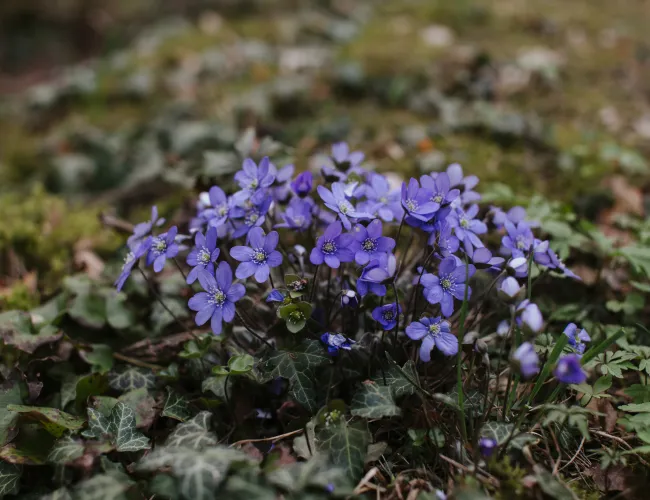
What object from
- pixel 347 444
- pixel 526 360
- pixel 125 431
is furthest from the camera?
pixel 125 431

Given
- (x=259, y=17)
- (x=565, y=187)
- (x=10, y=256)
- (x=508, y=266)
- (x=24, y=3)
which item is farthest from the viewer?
(x=24, y=3)

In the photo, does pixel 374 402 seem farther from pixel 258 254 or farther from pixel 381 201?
pixel 381 201

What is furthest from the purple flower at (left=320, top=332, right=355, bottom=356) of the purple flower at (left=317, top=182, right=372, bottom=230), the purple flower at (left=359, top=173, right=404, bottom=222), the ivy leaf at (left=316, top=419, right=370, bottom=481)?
the purple flower at (left=359, top=173, right=404, bottom=222)

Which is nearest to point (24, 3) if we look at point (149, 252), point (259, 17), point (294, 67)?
point (259, 17)

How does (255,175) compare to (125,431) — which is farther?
(255,175)

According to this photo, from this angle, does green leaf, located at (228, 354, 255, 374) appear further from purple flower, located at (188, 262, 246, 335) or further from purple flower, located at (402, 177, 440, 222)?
purple flower, located at (402, 177, 440, 222)

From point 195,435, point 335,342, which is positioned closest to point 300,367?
point 335,342

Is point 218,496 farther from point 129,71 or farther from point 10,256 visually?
point 129,71
